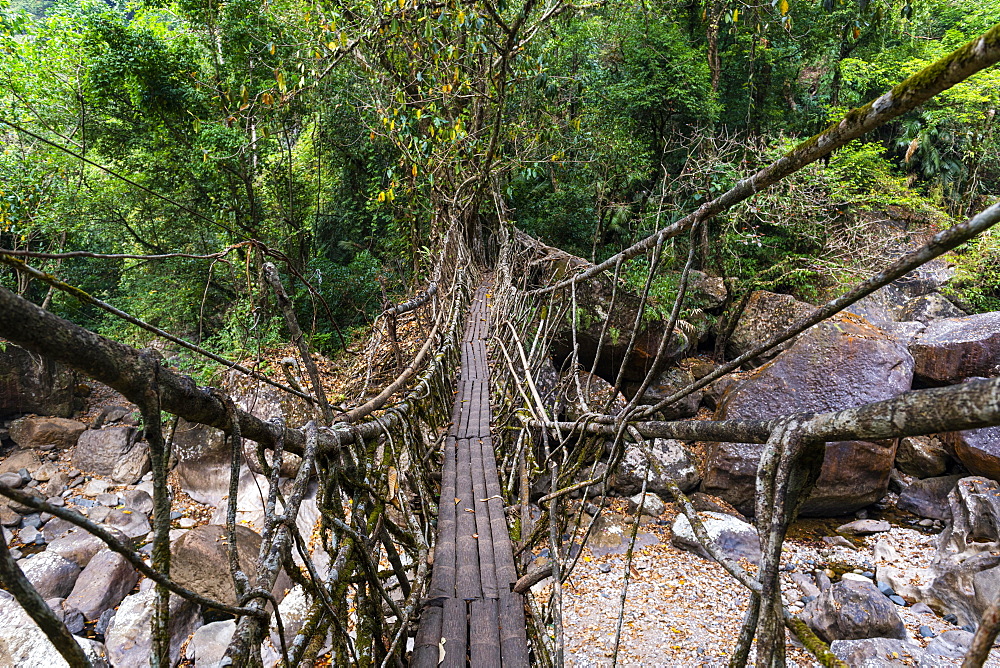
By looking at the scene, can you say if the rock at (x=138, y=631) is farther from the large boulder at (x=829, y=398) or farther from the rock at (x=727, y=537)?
the large boulder at (x=829, y=398)

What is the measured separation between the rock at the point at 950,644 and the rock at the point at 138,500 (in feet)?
24.2

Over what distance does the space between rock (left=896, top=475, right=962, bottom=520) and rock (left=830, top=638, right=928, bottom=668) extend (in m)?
1.87

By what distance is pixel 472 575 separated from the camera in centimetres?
171

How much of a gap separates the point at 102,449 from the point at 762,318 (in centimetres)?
891

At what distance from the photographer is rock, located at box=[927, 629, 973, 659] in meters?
3.11

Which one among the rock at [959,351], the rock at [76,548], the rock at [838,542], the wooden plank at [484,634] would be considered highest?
the rock at [959,351]

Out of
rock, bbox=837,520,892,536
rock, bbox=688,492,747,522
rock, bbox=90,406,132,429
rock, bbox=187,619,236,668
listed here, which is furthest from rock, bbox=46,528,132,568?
rock, bbox=837,520,892,536

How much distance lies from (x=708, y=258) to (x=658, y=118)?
2252mm

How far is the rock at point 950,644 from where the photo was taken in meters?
3.11

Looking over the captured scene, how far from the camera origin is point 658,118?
7305 mm

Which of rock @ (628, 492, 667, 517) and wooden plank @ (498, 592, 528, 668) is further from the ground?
wooden plank @ (498, 592, 528, 668)

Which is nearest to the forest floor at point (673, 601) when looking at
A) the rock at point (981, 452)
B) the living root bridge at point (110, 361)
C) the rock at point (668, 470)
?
the rock at point (668, 470)

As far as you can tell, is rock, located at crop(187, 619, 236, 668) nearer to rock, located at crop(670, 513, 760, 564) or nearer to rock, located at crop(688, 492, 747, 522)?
rock, located at crop(670, 513, 760, 564)

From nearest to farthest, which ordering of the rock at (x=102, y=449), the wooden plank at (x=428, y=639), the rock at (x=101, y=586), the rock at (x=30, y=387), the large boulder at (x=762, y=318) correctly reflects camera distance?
the wooden plank at (x=428, y=639), the rock at (x=101, y=586), the large boulder at (x=762, y=318), the rock at (x=102, y=449), the rock at (x=30, y=387)
